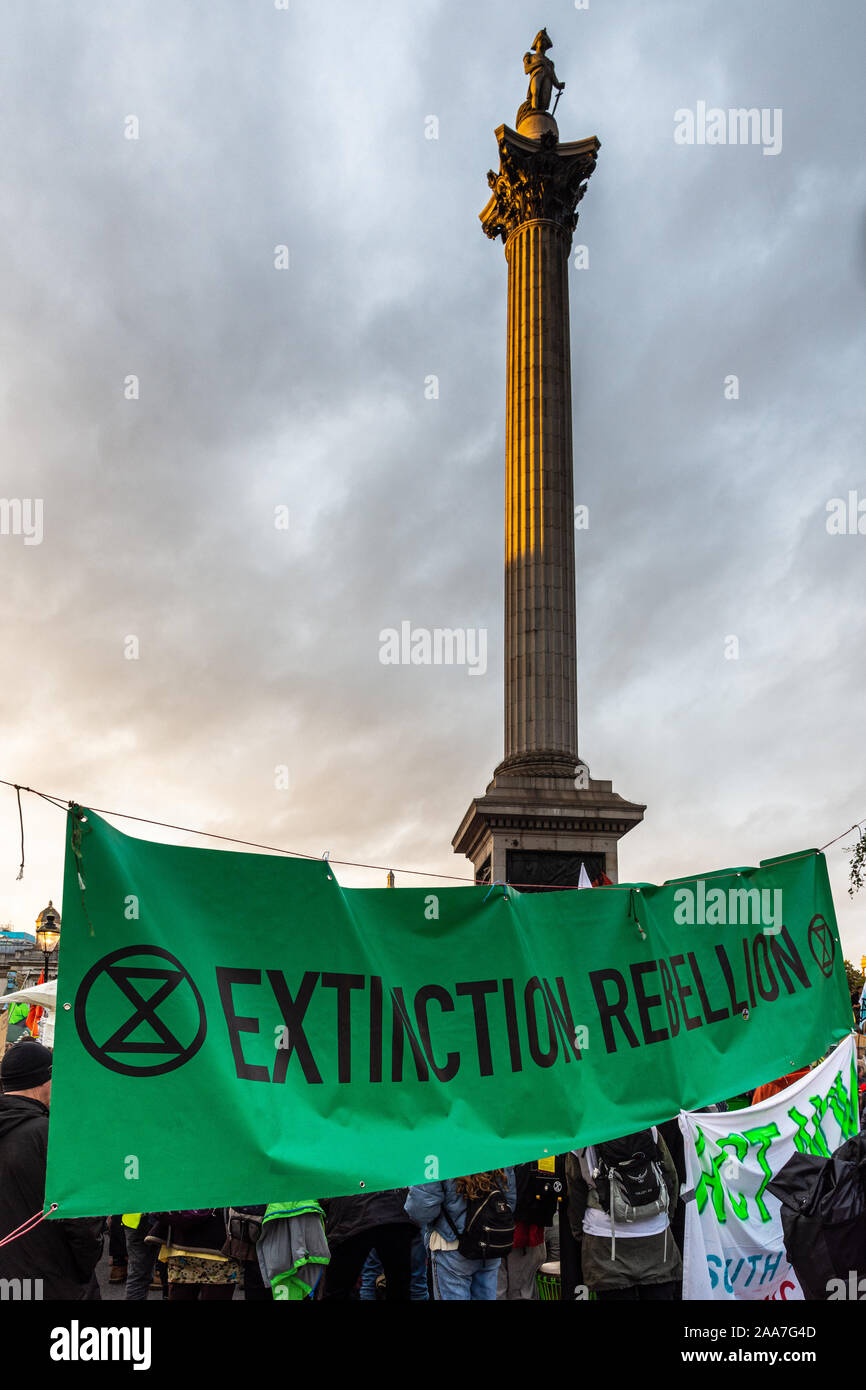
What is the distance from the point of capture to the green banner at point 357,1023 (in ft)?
12.6

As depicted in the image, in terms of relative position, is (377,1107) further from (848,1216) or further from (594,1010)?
(848,1216)

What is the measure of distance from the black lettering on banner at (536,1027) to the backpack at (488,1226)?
6.34 ft

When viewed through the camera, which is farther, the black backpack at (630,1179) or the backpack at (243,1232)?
the black backpack at (630,1179)

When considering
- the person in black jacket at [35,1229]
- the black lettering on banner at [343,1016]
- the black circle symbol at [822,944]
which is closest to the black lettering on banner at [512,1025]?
the black lettering on banner at [343,1016]

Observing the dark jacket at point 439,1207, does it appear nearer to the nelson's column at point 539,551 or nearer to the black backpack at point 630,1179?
the black backpack at point 630,1179

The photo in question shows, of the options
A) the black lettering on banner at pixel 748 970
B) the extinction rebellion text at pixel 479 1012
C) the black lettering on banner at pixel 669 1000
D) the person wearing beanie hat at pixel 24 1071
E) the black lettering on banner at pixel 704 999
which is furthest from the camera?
the black lettering on banner at pixel 748 970

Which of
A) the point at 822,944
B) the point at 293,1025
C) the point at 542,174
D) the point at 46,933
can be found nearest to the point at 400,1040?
the point at 293,1025

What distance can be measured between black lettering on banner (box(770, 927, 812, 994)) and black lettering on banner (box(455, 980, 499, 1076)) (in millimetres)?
2277

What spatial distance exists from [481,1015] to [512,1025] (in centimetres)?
17

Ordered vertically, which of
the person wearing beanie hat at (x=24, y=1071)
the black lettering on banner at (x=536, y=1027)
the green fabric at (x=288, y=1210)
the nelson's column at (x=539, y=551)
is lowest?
the green fabric at (x=288, y=1210)

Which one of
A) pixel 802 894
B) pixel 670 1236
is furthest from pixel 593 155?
pixel 670 1236

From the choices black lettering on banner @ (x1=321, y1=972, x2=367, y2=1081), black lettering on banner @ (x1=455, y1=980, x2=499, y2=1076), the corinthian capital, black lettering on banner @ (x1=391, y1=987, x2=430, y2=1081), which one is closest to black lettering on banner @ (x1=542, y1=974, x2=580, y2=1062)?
black lettering on banner @ (x1=455, y1=980, x2=499, y2=1076)
